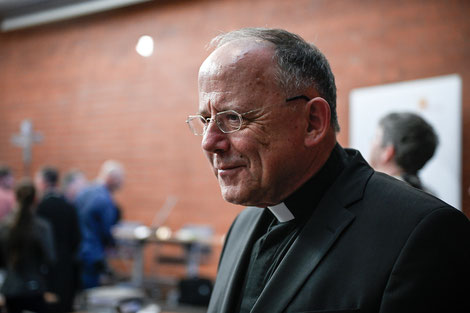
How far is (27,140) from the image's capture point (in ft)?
30.9

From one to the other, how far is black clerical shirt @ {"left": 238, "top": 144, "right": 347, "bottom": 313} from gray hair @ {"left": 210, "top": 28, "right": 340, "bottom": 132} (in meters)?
0.12

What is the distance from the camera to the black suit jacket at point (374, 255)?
996mm

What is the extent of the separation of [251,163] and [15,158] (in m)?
9.68

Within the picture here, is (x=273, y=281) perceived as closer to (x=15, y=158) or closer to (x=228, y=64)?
(x=228, y=64)

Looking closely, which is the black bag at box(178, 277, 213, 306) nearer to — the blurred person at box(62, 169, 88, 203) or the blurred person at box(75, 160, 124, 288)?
the blurred person at box(75, 160, 124, 288)

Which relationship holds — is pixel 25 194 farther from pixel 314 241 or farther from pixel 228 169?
pixel 314 241

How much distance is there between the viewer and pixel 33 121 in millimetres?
9812

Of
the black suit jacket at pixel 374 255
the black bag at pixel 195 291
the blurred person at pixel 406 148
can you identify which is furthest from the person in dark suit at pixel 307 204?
the black bag at pixel 195 291

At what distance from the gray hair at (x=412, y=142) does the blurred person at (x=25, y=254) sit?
320 cm

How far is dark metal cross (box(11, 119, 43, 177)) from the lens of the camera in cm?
934

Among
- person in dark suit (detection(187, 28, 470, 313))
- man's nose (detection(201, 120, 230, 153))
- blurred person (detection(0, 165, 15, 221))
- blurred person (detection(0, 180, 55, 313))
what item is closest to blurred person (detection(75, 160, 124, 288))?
blurred person (detection(0, 165, 15, 221))

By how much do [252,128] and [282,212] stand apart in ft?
0.87

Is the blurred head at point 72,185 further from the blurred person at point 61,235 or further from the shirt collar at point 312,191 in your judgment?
the shirt collar at point 312,191

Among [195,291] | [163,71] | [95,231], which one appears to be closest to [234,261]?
[195,291]
